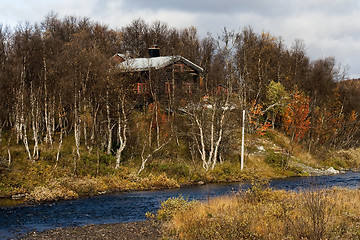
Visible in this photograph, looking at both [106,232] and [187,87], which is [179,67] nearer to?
[187,87]

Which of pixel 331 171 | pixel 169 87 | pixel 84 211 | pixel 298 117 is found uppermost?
pixel 169 87

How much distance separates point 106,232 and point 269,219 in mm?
6826

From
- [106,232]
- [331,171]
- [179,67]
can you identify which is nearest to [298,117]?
[331,171]

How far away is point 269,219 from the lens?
503 inches

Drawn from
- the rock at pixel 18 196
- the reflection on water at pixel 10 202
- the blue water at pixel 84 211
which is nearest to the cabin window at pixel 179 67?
the blue water at pixel 84 211

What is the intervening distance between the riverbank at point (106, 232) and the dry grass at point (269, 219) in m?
0.83

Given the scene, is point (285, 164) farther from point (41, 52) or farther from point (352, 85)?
point (352, 85)

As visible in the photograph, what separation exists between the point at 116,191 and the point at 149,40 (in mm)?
44865

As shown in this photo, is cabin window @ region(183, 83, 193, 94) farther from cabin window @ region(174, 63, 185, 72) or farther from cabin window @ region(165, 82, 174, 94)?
cabin window @ region(174, 63, 185, 72)

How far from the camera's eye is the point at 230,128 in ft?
122

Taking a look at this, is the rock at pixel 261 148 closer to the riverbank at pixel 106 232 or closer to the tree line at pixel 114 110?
the tree line at pixel 114 110

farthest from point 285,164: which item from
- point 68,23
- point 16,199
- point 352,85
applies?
point 68,23

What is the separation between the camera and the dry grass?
1046cm

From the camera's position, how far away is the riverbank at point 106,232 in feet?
47.0
